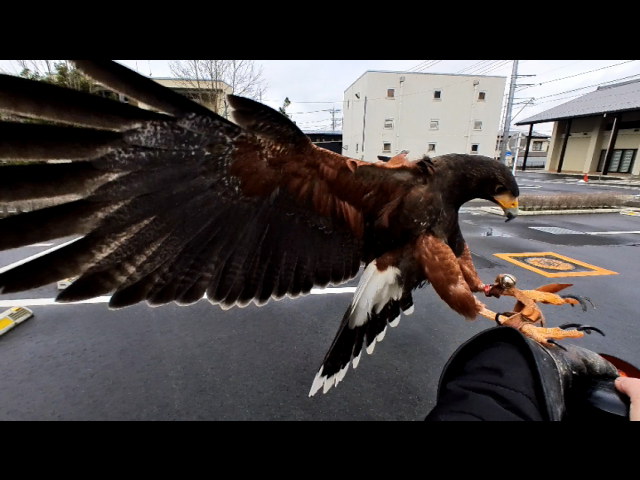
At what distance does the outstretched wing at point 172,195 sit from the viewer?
3.06 feet

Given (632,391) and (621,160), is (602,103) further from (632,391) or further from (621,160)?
(632,391)

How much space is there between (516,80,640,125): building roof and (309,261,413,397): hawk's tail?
82.2 ft

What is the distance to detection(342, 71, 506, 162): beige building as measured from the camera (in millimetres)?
24109

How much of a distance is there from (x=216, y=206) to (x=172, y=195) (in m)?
0.20

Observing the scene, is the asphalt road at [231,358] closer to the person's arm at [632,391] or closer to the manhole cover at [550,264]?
the manhole cover at [550,264]

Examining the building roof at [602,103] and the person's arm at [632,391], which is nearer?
the person's arm at [632,391]

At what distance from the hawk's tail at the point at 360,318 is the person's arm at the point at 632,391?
111cm

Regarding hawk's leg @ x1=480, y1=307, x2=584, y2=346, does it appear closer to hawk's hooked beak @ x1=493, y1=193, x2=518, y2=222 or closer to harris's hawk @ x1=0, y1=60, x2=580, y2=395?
harris's hawk @ x1=0, y1=60, x2=580, y2=395

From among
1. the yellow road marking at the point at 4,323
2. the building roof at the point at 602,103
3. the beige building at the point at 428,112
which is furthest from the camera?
the beige building at the point at 428,112

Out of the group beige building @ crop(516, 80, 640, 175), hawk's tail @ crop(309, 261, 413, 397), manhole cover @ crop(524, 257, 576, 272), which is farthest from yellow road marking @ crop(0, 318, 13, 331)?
beige building @ crop(516, 80, 640, 175)

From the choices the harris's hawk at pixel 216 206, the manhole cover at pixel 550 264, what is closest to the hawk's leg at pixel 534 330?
the harris's hawk at pixel 216 206

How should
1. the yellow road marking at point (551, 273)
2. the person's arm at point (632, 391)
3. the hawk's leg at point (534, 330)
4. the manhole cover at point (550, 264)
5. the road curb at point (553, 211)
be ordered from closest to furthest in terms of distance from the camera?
the person's arm at point (632, 391) < the hawk's leg at point (534, 330) < the yellow road marking at point (551, 273) < the manhole cover at point (550, 264) < the road curb at point (553, 211)

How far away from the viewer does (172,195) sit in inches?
49.6

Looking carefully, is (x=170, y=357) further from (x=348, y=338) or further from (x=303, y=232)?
(x=303, y=232)
